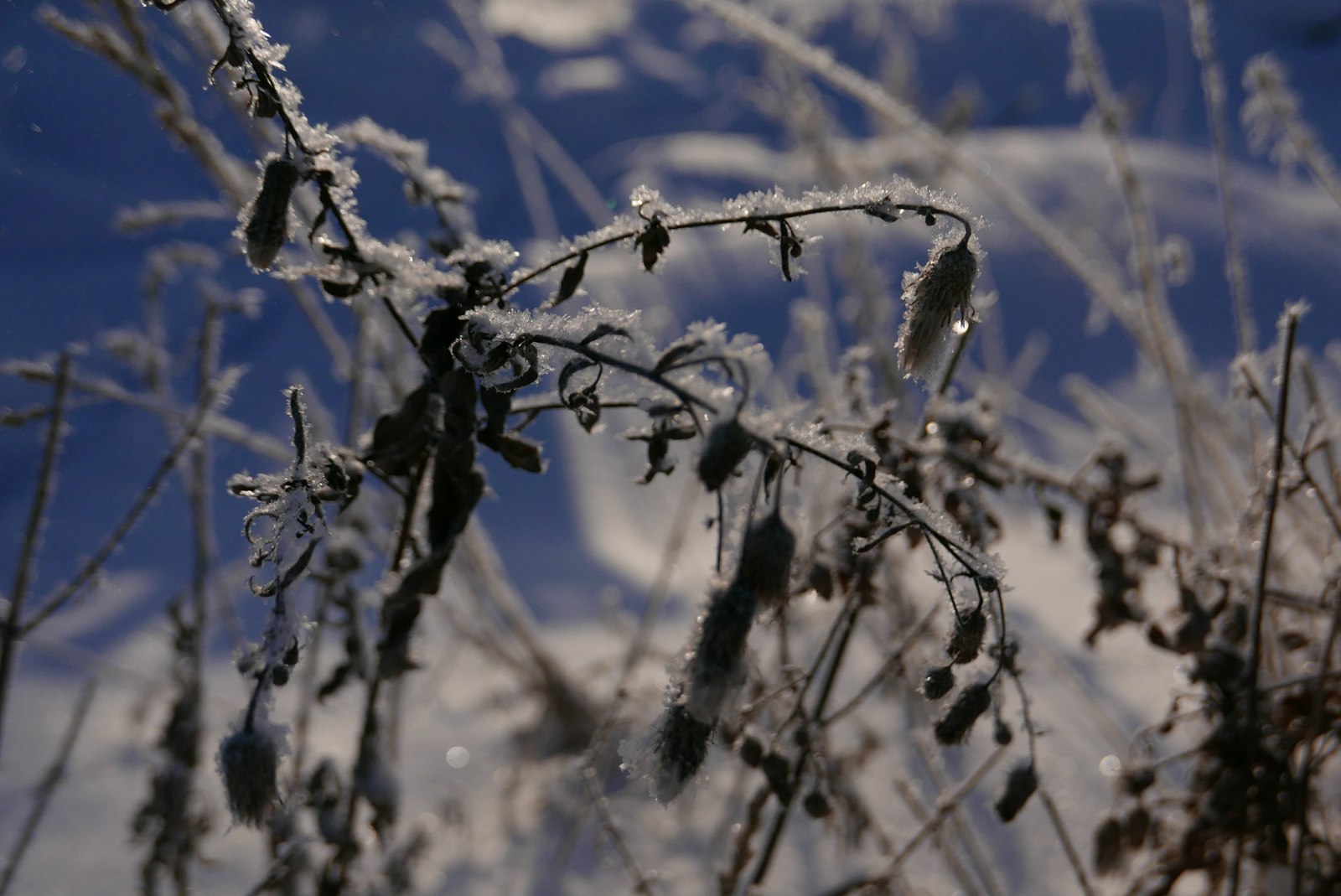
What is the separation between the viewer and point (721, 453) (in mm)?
588

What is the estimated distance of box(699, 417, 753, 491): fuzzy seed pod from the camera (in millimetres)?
586

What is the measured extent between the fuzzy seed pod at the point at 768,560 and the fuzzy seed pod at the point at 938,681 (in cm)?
19

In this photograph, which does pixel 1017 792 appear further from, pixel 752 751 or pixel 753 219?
pixel 753 219

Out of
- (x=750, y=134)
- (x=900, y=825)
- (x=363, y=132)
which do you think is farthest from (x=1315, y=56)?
(x=363, y=132)

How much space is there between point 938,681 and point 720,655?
228 mm

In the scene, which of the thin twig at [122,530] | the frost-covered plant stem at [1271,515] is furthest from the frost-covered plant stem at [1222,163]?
the thin twig at [122,530]

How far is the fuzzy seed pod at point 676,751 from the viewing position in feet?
2.15

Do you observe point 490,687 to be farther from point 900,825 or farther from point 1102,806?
point 1102,806

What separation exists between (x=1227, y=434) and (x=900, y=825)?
1029mm

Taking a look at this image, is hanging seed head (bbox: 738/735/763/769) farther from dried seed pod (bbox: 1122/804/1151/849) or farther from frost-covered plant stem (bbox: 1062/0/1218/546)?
frost-covered plant stem (bbox: 1062/0/1218/546)

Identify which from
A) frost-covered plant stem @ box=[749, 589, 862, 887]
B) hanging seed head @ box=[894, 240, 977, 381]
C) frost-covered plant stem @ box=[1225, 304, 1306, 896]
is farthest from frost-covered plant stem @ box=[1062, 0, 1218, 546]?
hanging seed head @ box=[894, 240, 977, 381]

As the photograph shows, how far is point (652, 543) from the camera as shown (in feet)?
9.77

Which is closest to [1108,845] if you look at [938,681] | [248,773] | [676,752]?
[938,681]

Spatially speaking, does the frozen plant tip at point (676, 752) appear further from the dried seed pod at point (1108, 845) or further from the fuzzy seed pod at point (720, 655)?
the dried seed pod at point (1108, 845)
